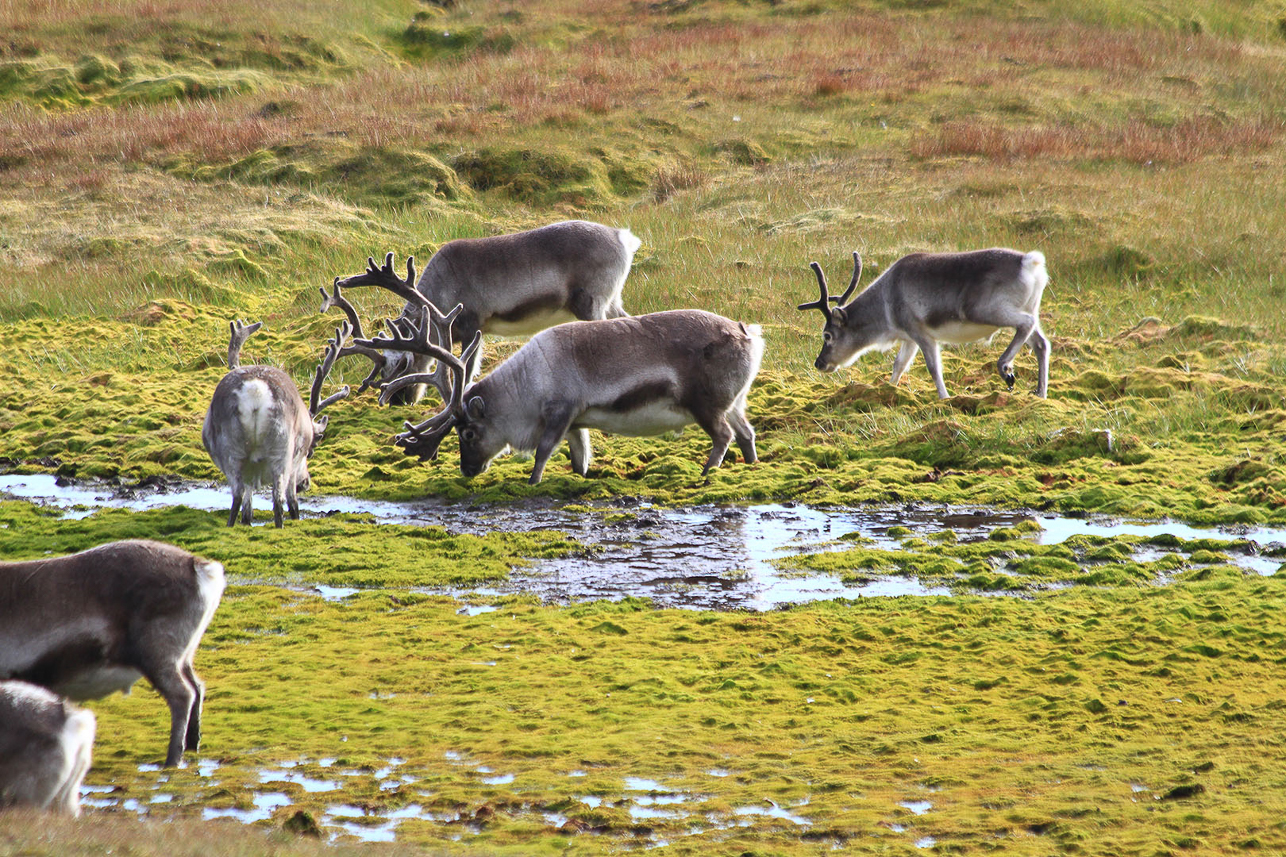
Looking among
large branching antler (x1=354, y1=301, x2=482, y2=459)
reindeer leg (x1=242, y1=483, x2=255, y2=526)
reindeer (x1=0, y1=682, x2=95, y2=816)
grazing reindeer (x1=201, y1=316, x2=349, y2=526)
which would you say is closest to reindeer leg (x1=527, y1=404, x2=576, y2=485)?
large branching antler (x1=354, y1=301, x2=482, y2=459)

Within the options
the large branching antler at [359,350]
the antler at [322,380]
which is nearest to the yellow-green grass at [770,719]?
the antler at [322,380]

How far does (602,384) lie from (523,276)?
128 inches

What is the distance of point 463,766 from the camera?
19.5 feet

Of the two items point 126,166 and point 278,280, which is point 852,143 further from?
point 126,166

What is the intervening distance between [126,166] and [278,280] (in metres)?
8.35

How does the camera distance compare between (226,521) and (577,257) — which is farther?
(577,257)

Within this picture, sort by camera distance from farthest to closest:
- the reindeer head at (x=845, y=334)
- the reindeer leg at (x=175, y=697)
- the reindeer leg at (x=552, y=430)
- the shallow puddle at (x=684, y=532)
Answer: the reindeer head at (x=845, y=334), the reindeer leg at (x=552, y=430), the shallow puddle at (x=684, y=532), the reindeer leg at (x=175, y=697)

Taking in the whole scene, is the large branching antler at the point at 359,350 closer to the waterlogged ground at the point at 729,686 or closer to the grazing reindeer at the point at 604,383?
the grazing reindeer at the point at 604,383

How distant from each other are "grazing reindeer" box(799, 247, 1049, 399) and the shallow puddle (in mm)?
3471

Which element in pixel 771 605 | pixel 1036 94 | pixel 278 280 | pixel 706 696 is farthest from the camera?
pixel 1036 94

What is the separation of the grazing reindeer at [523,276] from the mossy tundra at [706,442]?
145 centimetres

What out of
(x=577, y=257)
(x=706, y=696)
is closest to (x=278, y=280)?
(x=577, y=257)

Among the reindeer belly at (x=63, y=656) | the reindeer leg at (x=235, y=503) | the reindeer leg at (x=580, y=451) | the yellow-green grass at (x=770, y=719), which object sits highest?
the reindeer belly at (x=63, y=656)

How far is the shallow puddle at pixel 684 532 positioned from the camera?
8875mm
